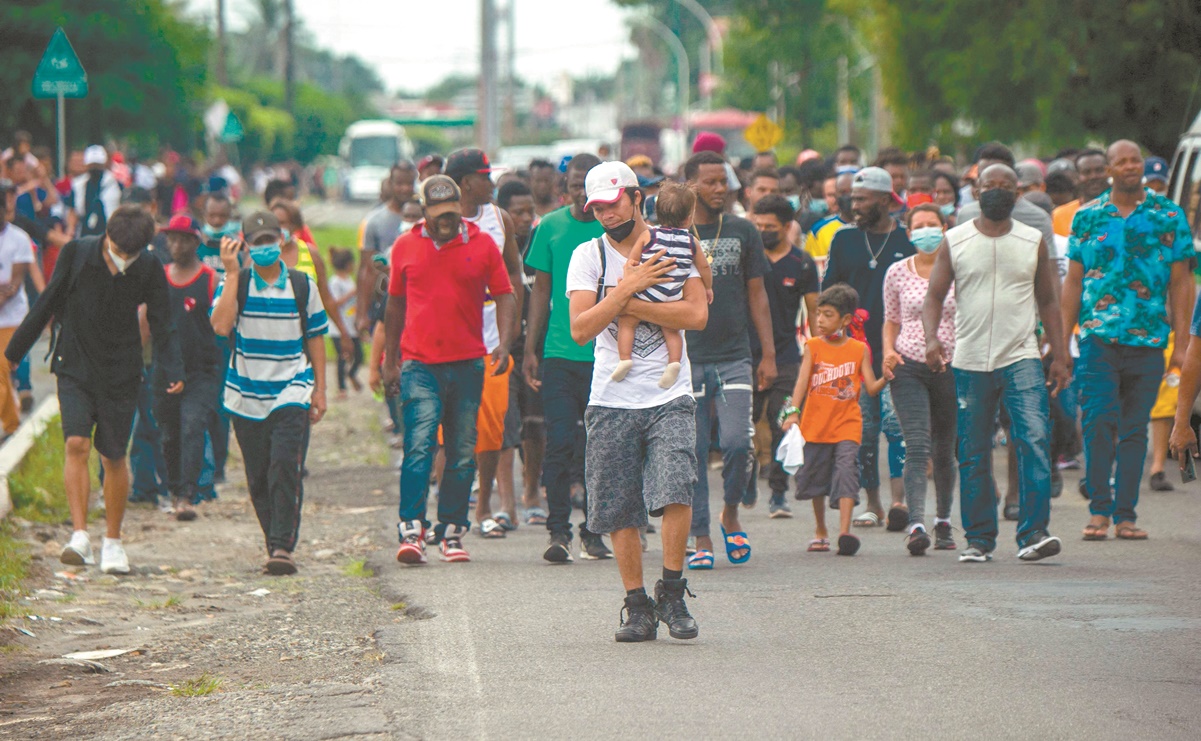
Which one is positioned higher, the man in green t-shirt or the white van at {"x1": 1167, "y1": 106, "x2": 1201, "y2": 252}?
the white van at {"x1": 1167, "y1": 106, "x2": 1201, "y2": 252}

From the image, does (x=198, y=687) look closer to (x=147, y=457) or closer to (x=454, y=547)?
(x=454, y=547)

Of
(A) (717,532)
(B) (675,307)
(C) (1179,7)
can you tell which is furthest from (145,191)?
(C) (1179,7)

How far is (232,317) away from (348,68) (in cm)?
Answer: 17016

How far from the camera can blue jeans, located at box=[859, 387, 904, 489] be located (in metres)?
10.7

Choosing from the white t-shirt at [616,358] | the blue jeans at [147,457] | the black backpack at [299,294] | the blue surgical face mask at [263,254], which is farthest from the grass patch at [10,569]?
the white t-shirt at [616,358]

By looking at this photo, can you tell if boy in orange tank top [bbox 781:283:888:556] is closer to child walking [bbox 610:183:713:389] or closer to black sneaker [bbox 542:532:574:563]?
black sneaker [bbox 542:532:574:563]

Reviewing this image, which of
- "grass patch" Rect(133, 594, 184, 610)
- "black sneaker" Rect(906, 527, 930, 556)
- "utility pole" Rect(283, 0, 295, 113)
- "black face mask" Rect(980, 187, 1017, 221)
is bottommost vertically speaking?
"grass patch" Rect(133, 594, 184, 610)

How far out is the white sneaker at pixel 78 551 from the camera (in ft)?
32.5

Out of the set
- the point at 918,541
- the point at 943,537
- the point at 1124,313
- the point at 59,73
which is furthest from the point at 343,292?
the point at 1124,313

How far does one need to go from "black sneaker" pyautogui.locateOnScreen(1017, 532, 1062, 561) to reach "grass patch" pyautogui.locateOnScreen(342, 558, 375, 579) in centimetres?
344

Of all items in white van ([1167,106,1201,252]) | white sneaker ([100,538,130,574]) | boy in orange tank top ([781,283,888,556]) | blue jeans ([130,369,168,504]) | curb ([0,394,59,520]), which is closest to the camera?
white sneaker ([100,538,130,574])

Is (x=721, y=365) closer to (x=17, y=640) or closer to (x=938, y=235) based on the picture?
(x=938, y=235)

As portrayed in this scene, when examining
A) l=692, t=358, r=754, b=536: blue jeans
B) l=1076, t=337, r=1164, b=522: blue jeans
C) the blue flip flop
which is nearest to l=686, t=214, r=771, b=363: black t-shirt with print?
l=692, t=358, r=754, b=536: blue jeans

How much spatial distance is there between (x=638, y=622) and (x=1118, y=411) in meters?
4.09
